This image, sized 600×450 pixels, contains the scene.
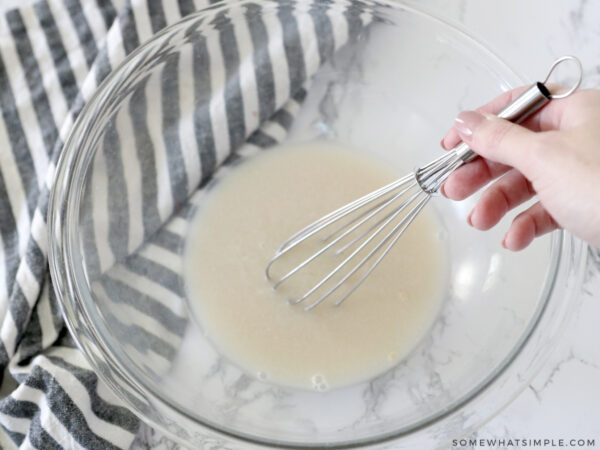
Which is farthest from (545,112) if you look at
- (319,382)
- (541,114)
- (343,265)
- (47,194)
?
(47,194)

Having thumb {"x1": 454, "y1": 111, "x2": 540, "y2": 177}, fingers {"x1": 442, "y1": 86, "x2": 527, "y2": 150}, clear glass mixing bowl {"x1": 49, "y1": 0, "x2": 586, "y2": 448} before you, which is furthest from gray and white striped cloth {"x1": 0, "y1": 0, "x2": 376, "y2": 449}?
thumb {"x1": 454, "y1": 111, "x2": 540, "y2": 177}

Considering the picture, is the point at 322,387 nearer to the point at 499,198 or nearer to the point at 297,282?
the point at 297,282

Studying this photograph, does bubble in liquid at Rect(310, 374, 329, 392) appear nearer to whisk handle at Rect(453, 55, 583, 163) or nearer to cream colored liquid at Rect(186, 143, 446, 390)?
cream colored liquid at Rect(186, 143, 446, 390)

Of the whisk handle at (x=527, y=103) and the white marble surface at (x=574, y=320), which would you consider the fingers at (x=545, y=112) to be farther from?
the white marble surface at (x=574, y=320)

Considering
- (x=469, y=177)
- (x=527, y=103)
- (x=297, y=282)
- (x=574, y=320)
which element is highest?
(x=527, y=103)

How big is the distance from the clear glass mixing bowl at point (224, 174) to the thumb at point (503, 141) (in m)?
0.22

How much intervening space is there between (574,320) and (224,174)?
1.73 feet

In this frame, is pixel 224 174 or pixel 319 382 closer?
pixel 319 382

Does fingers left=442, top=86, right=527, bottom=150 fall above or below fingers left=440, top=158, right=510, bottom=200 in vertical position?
above

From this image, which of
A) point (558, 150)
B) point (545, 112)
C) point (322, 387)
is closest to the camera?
point (558, 150)

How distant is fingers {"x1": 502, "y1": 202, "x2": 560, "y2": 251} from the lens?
2.60 feet

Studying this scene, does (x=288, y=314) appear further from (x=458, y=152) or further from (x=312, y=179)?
(x=458, y=152)

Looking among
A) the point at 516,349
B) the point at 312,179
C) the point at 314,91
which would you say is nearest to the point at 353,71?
the point at 314,91

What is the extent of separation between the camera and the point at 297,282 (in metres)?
0.92
